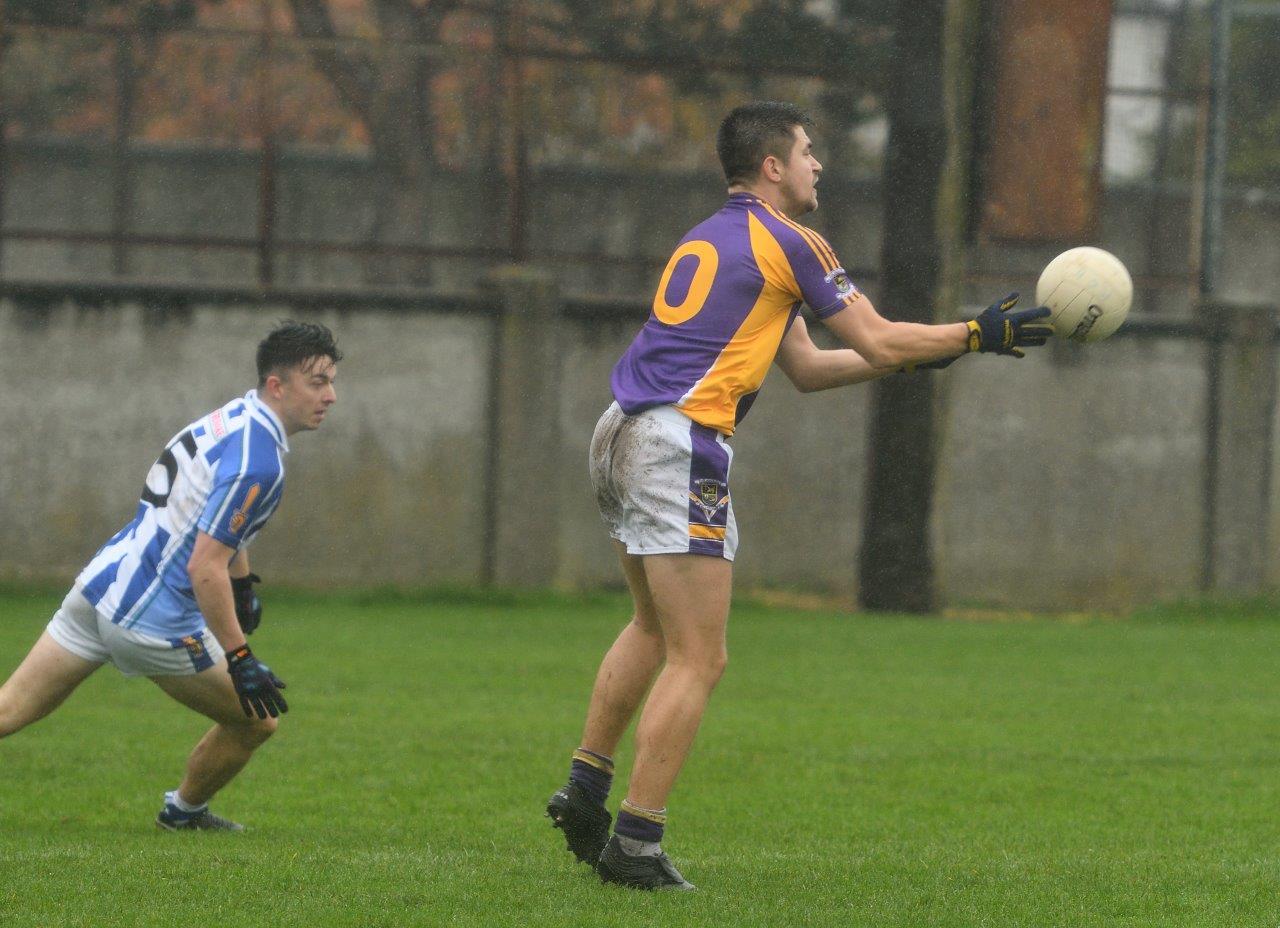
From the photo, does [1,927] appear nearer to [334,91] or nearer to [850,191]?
[334,91]

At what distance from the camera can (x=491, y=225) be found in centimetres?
1719

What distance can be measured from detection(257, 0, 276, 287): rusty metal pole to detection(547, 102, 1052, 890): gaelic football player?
37.7 feet

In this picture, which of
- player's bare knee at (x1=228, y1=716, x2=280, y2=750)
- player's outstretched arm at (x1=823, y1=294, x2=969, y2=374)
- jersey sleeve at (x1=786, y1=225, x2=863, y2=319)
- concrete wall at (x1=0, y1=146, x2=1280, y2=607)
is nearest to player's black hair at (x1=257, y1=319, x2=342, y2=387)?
player's bare knee at (x1=228, y1=716, x2=280, y2=750)

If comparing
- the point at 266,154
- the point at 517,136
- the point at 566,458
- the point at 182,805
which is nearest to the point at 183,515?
the point at 182,805

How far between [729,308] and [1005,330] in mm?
806

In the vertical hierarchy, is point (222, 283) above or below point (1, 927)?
above

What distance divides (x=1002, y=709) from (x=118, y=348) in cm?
874

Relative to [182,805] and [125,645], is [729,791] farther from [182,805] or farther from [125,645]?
[125,645]

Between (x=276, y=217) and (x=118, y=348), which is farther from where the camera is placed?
(x=276, y=217)

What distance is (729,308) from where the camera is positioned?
17.7ft

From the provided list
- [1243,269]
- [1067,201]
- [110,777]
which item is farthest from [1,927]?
[1243,269]

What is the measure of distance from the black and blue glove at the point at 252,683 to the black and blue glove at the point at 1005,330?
2.37 metres

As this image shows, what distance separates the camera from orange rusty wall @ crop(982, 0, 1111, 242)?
54.6ft

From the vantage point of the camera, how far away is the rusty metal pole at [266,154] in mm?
16531
